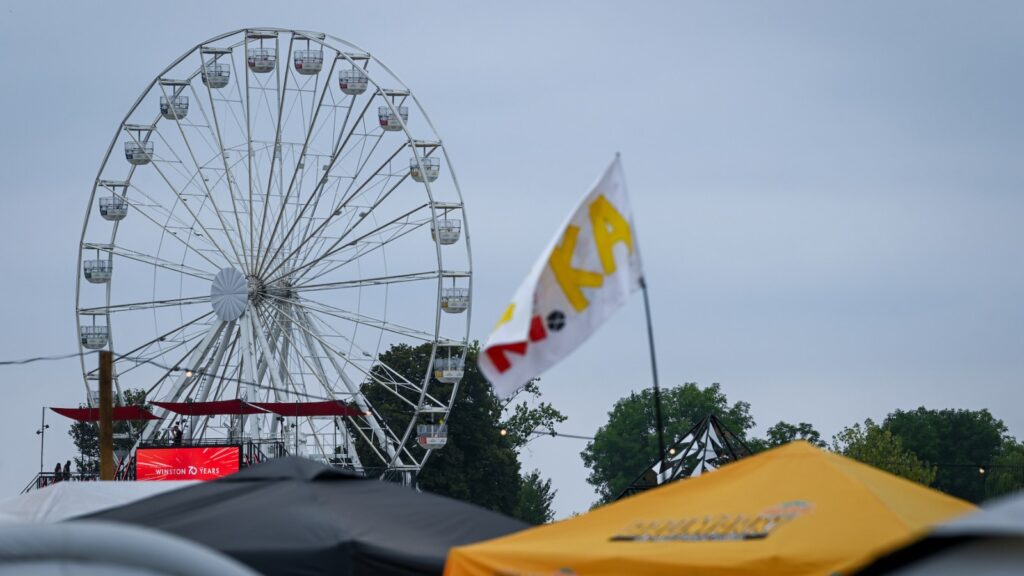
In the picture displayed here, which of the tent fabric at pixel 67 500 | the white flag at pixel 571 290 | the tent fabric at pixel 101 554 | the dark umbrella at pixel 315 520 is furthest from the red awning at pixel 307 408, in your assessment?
the tent fabric at pixel 101 554

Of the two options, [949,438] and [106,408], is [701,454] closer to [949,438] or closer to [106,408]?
[106,408]

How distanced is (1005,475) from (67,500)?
9679cm

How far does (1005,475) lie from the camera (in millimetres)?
102062

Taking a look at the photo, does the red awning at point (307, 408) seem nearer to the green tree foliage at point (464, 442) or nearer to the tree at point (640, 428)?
the green tree foliage at point (464, 442)

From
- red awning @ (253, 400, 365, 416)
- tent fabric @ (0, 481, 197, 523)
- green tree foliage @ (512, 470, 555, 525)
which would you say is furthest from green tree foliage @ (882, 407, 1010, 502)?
tent fabric @ (0, 481, 197, 523)

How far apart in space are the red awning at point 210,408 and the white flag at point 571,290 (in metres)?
33.1

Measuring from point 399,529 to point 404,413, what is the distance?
6584 centimetres

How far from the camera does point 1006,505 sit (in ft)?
11.0

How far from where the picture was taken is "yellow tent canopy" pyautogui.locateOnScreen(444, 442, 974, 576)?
6273mm

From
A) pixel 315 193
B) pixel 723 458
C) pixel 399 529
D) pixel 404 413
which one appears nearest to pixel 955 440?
pixel 404 413

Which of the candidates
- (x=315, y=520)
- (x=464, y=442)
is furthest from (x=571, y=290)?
(x=464, y=442)

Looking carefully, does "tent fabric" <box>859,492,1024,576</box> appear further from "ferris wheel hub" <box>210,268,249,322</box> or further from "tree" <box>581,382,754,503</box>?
"tree" <box>581,382,754,503</box>

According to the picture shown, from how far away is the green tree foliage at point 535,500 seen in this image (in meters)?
91.9

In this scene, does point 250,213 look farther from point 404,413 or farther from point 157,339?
point 404,413
